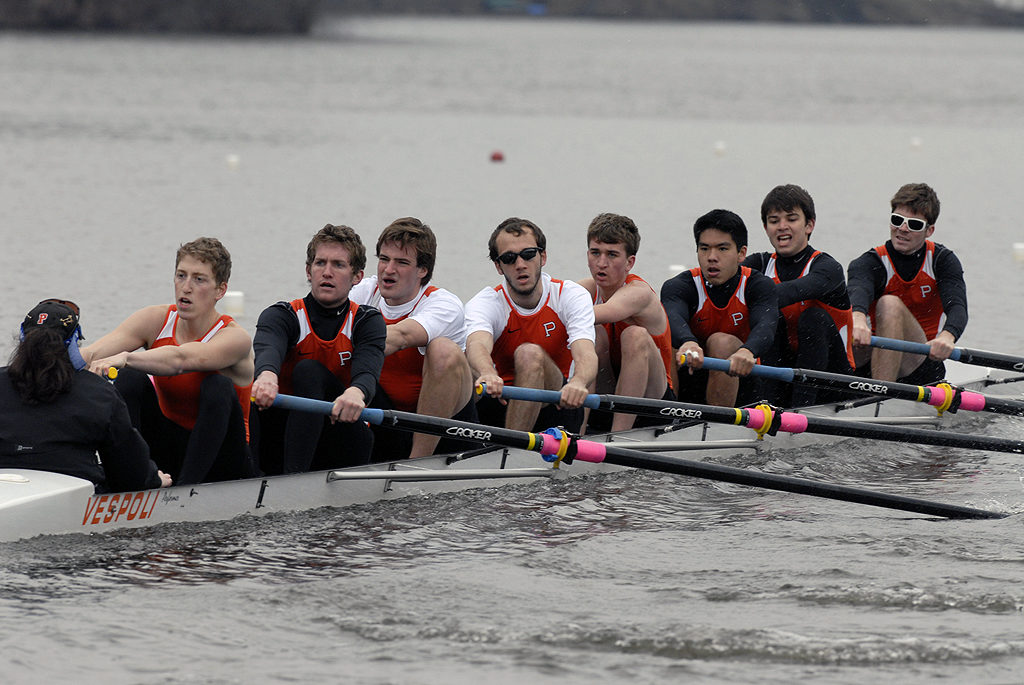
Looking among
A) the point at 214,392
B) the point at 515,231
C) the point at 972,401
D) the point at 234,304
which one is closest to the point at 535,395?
the point at 515,231

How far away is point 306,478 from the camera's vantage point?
250 inches

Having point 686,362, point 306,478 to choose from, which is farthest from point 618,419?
point 306,478

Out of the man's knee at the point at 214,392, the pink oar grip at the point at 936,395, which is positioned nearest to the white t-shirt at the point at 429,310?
the man's knee at the point at 214,392

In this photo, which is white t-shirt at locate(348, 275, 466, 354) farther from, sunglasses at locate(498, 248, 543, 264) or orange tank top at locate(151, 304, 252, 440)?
orange tank top at locate(151, 304, 252, 440)

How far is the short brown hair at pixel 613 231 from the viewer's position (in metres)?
7.41

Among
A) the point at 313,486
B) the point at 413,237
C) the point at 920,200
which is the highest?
the point at 920,200

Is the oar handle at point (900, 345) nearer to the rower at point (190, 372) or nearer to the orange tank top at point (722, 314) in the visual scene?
the orange tank top at point (722, 314)

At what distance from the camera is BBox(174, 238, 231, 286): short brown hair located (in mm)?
6000

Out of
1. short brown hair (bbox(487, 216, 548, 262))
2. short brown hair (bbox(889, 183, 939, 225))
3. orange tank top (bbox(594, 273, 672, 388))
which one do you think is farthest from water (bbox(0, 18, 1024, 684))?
short brown hair (bbox(889, 183, 939, 225))

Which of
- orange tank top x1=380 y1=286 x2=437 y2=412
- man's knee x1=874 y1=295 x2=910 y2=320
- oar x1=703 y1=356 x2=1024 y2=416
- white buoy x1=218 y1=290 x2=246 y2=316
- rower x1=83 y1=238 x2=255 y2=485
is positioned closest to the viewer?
rower x1=83 y1=238 x2=255 y2=485

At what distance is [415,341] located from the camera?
6.75 meters

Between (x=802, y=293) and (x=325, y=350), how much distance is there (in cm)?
315

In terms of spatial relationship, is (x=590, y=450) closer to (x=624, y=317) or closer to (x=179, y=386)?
(x=624, y=317)

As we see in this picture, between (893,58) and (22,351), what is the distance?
255 ft
